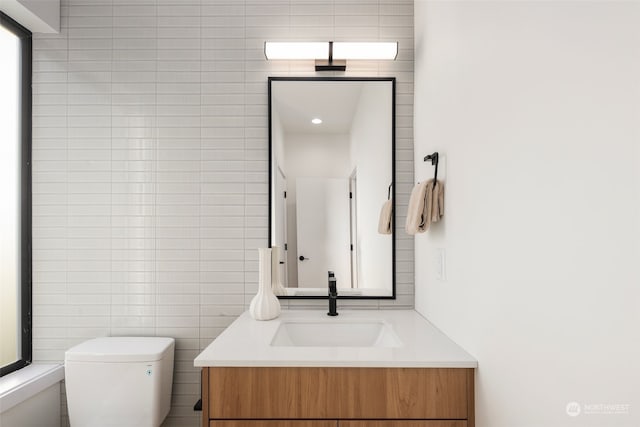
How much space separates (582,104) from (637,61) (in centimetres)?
11

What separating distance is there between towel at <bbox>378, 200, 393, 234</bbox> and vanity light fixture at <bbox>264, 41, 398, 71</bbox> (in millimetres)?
722

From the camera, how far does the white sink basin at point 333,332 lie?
1605mm

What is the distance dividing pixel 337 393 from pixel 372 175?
1063mm

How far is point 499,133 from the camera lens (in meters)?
0.97

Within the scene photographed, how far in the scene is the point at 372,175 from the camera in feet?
6.13

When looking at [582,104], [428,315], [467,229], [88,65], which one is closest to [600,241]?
[582,104]

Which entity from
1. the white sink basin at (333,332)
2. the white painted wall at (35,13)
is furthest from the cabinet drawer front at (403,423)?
the white painted wall at (35,13)

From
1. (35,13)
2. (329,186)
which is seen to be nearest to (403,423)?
(329,186)

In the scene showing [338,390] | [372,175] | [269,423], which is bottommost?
[269,423]

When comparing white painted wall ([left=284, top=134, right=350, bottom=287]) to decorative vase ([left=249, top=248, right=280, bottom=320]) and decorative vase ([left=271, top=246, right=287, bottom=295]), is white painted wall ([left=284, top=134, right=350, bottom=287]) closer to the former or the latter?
decorative vase ([left=271, top=246, right=287, bottom=295])

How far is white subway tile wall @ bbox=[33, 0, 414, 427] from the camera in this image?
1856 mm

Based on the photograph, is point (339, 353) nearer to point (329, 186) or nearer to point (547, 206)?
point (547, 206)

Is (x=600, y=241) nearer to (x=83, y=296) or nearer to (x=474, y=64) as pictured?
(x=474, y=64)

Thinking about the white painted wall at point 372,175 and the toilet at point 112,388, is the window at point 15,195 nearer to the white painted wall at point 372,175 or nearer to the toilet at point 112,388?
the toilet at point 112,388
